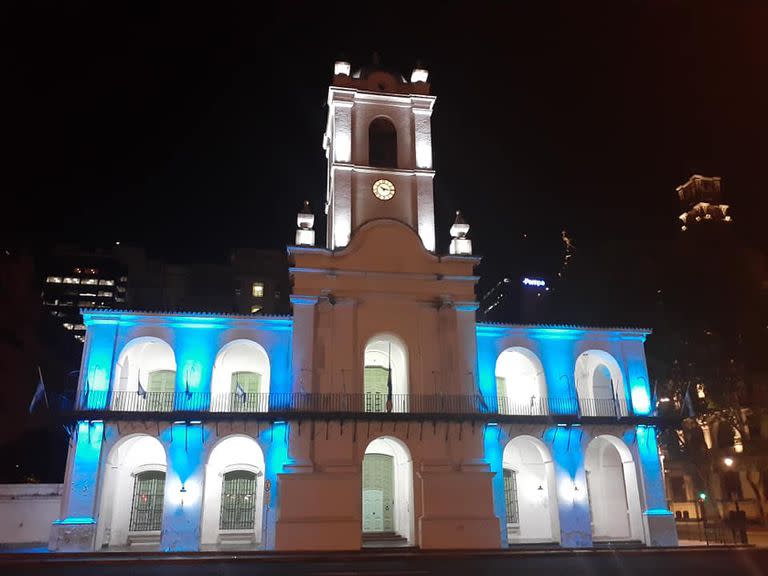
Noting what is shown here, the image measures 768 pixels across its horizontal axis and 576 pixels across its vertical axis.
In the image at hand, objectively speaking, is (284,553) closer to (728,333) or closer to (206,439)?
(206,439)

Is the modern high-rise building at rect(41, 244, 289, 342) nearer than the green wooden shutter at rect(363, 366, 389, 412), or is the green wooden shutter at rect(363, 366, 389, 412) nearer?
the green wooden shutter at rect(363, 366, 389, 412)

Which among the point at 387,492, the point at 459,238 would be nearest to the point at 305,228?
the point at 459,238

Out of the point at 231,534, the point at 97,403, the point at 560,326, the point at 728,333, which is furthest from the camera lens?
the point at 728,333

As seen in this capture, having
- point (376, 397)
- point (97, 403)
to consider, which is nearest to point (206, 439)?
point (97, 403)

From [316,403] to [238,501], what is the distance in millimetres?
5844

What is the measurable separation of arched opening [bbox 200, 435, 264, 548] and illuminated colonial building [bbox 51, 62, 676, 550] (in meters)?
0.07

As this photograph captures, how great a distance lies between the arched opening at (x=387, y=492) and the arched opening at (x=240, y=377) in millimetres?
5044

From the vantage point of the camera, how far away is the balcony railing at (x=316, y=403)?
2325 cm

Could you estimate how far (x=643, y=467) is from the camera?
2506 centimetres

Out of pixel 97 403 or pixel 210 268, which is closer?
pixel 97 403

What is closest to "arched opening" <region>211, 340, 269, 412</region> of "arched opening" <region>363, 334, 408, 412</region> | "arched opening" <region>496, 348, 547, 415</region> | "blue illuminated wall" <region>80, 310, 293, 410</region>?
"blue illuminated wall" <region>80, 310, 293, 410</region>

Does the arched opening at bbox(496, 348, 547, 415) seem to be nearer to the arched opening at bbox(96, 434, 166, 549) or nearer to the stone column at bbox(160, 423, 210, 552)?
the stone column at bbox(160, 423, 210, 552)

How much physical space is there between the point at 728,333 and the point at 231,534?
25172mm

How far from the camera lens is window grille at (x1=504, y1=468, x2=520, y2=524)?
26594 mm
